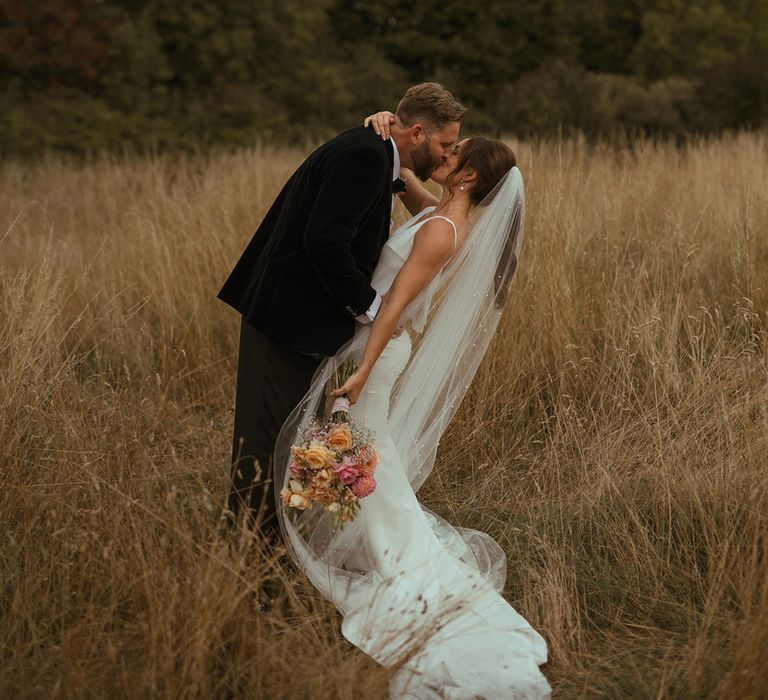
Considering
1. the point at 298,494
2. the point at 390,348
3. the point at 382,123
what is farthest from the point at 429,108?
the point at 298,494

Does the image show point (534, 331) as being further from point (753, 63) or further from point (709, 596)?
point (753, 63)

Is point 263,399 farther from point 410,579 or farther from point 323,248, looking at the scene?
point 410,579

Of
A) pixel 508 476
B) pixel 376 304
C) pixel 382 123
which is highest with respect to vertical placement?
pixel 382 123

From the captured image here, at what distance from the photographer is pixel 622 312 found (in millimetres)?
5375

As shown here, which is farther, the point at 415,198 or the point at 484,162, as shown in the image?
the point at 415,198

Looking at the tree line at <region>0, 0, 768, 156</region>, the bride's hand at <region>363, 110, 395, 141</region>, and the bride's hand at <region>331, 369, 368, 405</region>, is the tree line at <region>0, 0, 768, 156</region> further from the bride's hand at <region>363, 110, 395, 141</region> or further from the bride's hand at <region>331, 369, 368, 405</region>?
the bride's hand at <region>331, 369, 368, 405</region>

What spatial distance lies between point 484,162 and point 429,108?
338 millimetres

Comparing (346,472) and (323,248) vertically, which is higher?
(323,248)

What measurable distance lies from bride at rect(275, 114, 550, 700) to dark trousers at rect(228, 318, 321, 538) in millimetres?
54

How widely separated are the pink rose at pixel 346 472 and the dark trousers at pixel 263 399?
1.45ft

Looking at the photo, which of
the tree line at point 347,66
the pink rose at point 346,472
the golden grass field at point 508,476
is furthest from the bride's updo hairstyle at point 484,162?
the tree line at point 347,66

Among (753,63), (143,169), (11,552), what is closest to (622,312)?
(11,552)

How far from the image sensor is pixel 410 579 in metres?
3.64

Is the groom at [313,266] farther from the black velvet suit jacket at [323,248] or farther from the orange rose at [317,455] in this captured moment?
the orange rose at [317,455]
